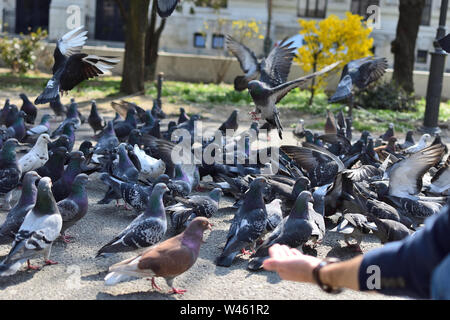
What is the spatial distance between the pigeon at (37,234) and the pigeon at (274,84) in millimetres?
2867

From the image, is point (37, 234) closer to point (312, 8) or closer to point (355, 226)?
point (355, 226)

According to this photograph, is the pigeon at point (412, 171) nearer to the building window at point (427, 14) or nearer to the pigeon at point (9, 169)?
the pigeon at point (9, 169)

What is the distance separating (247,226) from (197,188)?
7.33ft

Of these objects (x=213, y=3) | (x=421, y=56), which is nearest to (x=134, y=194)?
(x=213, y=3)

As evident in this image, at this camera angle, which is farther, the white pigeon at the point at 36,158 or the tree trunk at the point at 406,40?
the tree trunk at the point at 406,40

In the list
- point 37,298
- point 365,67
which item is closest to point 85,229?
point 37,298

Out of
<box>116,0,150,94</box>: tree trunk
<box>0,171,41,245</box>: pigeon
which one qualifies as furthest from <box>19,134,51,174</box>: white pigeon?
<box>116,0,150,94</box>: tree trunk

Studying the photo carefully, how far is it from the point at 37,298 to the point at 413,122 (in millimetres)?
11288

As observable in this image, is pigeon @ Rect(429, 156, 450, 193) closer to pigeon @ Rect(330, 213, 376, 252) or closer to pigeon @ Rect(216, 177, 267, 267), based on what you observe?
pigeon @ Rect(330, 213, 376, 252)

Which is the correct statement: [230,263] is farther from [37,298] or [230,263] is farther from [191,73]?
[191,73]

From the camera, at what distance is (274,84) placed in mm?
8680

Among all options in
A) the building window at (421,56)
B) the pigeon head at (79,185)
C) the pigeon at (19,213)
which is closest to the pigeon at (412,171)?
the pigeon head at (79,185)

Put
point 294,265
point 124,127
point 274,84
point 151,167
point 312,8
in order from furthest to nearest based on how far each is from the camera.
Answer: point 312,8 → point 124,127 → point 274,84 → point 151,167 → point 294,265

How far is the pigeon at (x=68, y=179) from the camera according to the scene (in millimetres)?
5672
